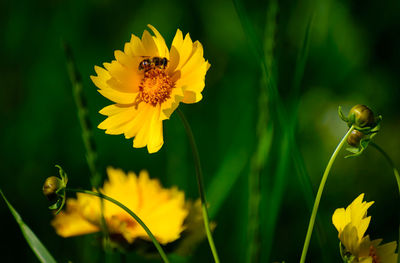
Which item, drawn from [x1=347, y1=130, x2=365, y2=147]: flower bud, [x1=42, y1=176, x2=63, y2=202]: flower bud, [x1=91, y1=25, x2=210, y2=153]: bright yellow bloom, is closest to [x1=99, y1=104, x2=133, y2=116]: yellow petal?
[x1=91, y1=25, x2=210, y2=153]: bright yellow bloom

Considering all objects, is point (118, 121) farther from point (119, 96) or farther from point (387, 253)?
point (387, 253)

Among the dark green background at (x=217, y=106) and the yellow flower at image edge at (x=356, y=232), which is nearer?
the yellow flower at image edge at (x=356, y=232)

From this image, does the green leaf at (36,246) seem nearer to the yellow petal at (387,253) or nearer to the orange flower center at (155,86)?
the orange flower center at (155,86)

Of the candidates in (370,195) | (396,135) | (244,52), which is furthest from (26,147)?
(396,135)

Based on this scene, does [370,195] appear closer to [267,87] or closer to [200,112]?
[200,112]

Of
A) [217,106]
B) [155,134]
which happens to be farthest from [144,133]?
[217,106]

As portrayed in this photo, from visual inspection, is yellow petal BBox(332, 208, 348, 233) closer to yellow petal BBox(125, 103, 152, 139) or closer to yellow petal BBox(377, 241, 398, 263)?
yellow petal BBox(377, 241, 398, 263)

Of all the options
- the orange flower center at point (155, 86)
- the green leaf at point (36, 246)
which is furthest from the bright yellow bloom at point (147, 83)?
the green leaf at point (36, 246)
